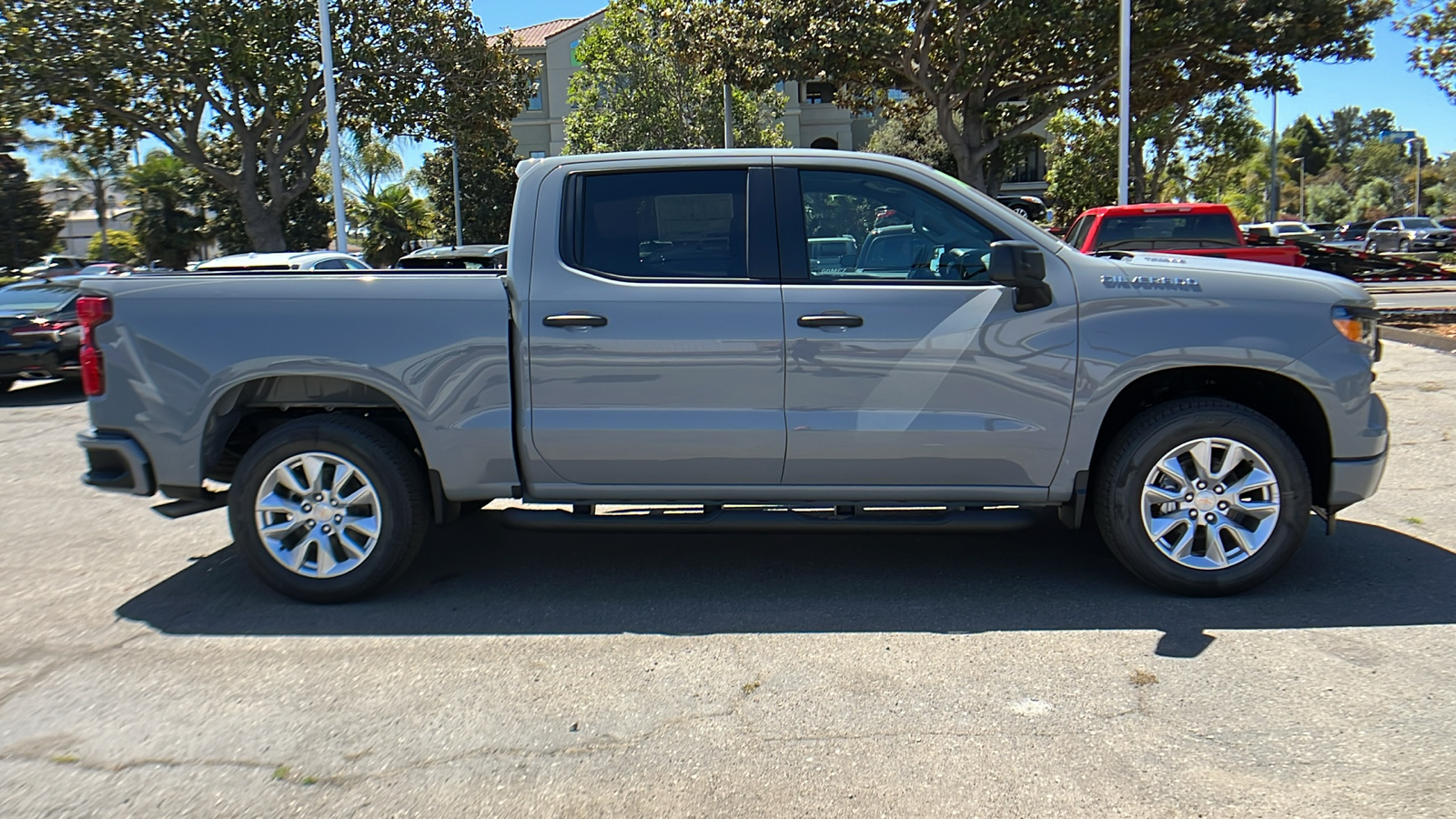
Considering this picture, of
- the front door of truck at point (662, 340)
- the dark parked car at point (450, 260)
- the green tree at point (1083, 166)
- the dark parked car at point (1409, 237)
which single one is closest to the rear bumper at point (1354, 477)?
the front door of truck at point (662, 340)

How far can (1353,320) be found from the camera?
4.77m

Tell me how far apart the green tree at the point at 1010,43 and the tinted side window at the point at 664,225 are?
18.1 meters

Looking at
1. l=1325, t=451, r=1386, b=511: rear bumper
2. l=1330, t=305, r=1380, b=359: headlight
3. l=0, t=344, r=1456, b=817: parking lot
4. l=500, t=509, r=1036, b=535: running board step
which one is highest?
l=1330, t=305, r=1380, b=359: headlight

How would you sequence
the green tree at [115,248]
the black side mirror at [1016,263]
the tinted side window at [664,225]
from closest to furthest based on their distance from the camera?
the black side mirror at [1016,263]
the tinted side window at [664,225]
the green tree at [115,248]

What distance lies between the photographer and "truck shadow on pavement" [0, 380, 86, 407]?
508 inches

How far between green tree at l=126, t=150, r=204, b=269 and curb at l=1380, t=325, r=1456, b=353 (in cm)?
4298

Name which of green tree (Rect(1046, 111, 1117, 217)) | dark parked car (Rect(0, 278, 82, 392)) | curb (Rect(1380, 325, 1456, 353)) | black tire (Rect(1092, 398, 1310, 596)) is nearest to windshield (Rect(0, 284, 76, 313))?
dark parked car (Rect(0, 278, 82, 392))

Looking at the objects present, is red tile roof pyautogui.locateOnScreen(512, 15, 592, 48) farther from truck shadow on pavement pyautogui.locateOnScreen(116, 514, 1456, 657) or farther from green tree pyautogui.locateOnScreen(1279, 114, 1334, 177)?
green tree pyautogui.locateOnScreen(1279, 114, 1334, 177)

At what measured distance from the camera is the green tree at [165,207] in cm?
4450

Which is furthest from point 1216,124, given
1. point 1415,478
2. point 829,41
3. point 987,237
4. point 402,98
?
point 987,237

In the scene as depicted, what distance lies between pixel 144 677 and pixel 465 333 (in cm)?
186

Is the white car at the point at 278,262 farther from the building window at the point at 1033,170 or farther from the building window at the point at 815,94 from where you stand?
the building window at the point at 1033,170

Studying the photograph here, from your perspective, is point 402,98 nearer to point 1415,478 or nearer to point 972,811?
point 1415,478

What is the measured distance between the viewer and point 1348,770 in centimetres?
340
